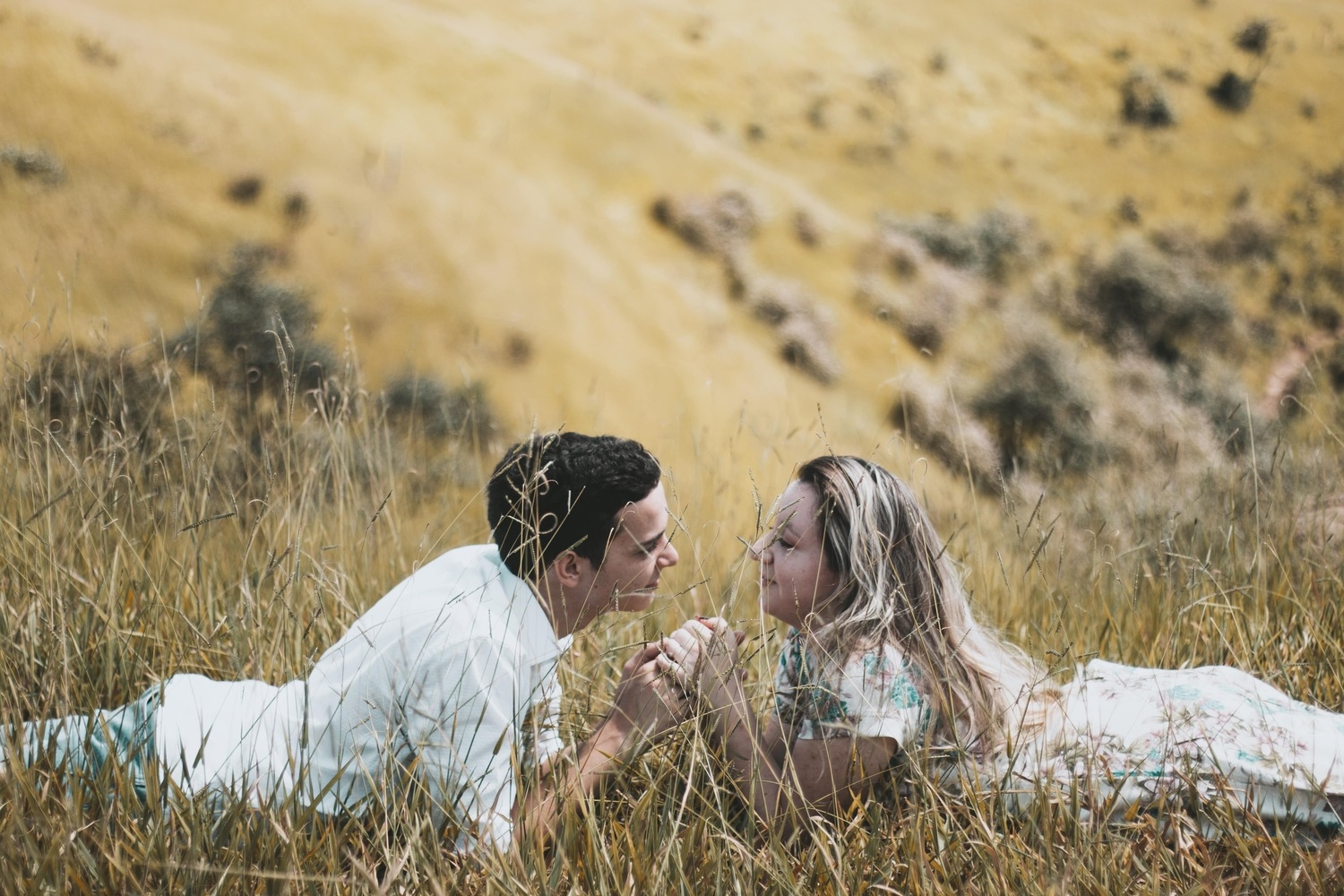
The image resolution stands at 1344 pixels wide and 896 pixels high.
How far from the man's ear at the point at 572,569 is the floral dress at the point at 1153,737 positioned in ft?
1.58

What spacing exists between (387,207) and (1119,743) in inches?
776

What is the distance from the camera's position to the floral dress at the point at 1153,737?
1886 mm

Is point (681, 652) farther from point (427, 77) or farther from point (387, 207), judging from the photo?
point (427, 77)

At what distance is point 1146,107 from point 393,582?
41.9 metres

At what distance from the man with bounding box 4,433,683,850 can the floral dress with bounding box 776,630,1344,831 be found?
383mm

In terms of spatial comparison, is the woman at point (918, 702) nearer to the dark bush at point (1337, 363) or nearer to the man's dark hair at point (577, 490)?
the man's dark hair at point (577, 490)

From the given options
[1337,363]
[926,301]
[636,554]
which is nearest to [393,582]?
[636,554]

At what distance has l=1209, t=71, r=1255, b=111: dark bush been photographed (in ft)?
125

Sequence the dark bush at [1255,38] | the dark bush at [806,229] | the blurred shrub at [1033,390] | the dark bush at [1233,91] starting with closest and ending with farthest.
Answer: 1. the blurred shrub at [1033,390]
2. the dark bush at [806,229]
3. the dark bush at [1233,91]
4. the dark bush at [1255,38]

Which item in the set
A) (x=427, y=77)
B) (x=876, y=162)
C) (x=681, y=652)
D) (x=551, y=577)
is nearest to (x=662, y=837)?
(x=681, y=652)

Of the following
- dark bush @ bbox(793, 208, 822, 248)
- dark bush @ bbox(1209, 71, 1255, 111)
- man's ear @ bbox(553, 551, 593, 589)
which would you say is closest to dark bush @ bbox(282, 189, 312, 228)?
dark bush @ bbox(793, 208, 822, 248)

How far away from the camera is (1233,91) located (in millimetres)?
38000

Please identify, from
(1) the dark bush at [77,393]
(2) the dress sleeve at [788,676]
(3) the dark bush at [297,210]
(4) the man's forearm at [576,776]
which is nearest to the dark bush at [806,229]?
(3) the dark bush at [297,210]

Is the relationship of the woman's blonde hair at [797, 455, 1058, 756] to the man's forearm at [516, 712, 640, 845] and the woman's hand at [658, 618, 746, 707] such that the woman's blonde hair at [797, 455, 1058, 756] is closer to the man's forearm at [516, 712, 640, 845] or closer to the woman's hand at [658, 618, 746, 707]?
the woman's hand at [658, 618, 746, 707]
